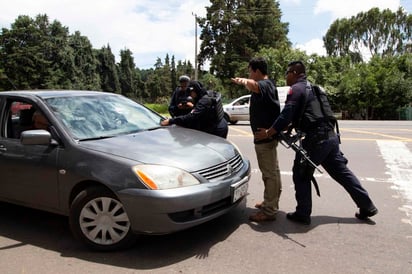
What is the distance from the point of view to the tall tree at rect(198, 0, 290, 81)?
43.2 m

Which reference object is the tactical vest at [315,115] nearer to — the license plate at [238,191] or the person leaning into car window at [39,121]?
the license plate at [238,191]

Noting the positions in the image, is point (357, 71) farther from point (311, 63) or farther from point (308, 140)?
point (308, 140)

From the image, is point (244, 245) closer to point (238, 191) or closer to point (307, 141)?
point (238, 191)

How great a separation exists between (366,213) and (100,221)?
2798mm

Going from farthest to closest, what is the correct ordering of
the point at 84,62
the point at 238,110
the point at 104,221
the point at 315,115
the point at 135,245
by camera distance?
the point at 84,62, the point at 238,110, the point at 315,115, the point at 135,245, the point at 104,221

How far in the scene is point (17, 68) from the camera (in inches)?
2114

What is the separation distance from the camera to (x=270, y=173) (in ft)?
14.2

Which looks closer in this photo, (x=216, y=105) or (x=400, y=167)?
(x=216, y=105)

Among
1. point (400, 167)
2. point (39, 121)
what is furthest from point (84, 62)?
point (39, 121)

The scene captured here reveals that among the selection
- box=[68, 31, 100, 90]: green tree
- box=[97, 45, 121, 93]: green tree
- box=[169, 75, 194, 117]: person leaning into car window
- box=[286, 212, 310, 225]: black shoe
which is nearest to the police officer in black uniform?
box=[286, 212, 310, 225]: black shoe

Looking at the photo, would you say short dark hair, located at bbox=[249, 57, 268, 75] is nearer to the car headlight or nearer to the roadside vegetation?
the car headlight

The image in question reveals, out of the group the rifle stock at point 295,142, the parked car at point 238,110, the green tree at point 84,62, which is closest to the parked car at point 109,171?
the rifle stock at point 295,142

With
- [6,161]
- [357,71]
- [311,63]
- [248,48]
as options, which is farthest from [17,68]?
[6,161]

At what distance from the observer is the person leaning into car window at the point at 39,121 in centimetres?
407
